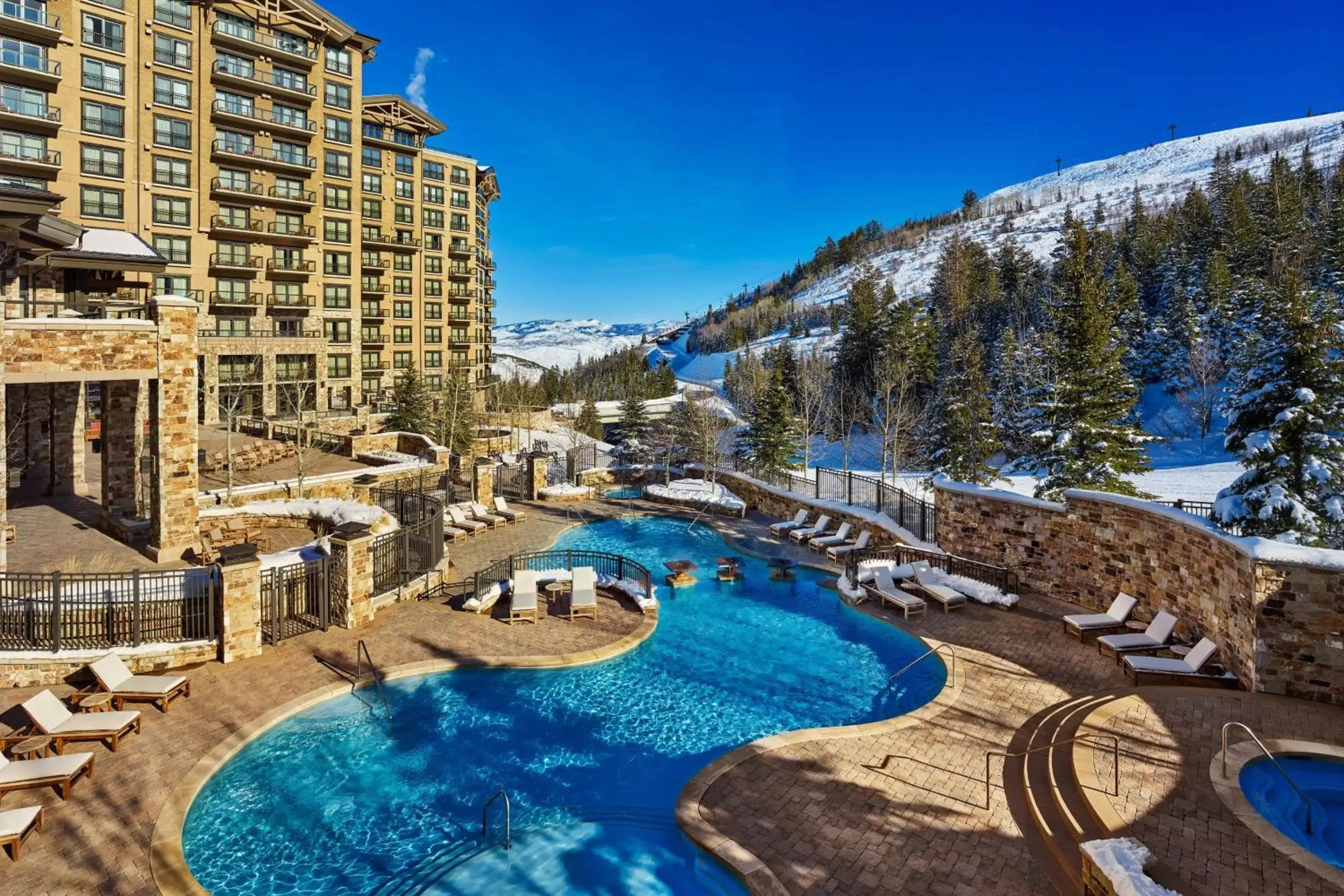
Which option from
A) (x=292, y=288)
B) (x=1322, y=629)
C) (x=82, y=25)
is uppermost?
(x=82, y=25)

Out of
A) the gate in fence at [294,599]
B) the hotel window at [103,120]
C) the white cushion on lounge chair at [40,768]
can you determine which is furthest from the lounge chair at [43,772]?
the hotel window at [103,120]

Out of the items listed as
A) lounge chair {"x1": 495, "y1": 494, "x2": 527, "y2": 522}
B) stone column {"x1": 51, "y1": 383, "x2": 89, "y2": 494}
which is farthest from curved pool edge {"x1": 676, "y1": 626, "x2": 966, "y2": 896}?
stone column {"x1": 51, "y1": 383, "x2": 89, "y2": 494}

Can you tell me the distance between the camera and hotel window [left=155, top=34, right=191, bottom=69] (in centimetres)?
3475

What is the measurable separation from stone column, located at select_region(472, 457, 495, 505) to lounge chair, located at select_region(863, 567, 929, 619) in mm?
13470

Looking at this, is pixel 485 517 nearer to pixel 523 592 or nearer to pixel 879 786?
pixel 523 592

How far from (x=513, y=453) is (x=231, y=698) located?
91.5ft

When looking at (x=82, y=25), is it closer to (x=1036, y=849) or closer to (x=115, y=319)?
(x=115, y=319)

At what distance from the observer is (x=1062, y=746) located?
8.62 m

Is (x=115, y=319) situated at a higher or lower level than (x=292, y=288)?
lower

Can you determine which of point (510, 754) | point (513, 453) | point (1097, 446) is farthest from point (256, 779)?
point (513, 453)

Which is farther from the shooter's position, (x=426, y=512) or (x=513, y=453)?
(x=513, y=453)

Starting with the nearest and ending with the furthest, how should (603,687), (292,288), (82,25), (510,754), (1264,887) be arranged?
(1264,887)
(510,754)
(603,687)
(82,25)
(292,288)

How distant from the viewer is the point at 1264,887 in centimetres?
589

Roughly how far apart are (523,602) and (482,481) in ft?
33.4
